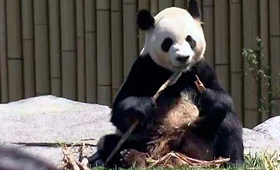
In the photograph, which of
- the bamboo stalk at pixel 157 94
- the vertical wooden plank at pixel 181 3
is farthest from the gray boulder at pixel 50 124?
the vertical wooden plank at pixel 181 3

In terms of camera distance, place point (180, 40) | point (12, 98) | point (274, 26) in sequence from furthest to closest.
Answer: point (12, 98) → point (274, 26) → point (180, 40)

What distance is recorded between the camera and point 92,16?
672 cm

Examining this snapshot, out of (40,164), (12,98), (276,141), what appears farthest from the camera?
(12,98)

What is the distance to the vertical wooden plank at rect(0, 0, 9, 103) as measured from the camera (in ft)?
22.5

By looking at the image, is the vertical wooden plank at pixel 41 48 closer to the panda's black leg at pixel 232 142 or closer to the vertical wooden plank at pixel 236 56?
the vertical wooden plank at pixel 236 56

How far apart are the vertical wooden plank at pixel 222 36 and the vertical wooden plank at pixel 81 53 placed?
3.65ft

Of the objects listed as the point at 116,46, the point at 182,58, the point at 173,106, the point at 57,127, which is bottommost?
the point at 57,127

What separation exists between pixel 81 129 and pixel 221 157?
130 centimetres

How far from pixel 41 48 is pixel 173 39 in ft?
10.6

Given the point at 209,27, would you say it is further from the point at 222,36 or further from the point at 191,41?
the point at 191,41

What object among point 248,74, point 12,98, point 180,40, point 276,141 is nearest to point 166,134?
point 180,40

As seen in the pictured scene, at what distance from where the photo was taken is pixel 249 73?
21.3ft

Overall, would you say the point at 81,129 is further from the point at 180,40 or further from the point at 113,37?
the point at 113,37

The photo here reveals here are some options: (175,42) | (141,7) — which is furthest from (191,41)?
(141,7)
